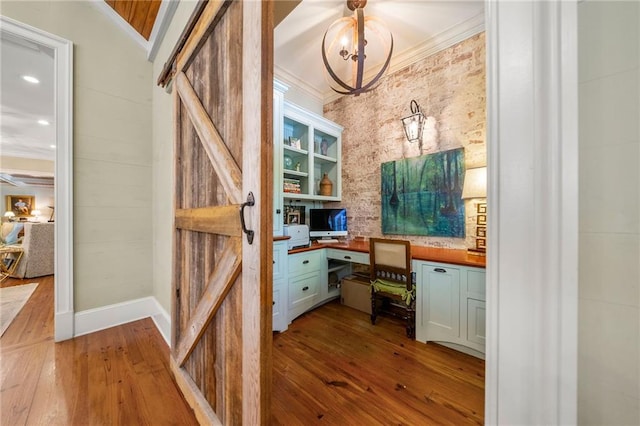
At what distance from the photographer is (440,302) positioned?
201cm

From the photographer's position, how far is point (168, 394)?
143 centimetres

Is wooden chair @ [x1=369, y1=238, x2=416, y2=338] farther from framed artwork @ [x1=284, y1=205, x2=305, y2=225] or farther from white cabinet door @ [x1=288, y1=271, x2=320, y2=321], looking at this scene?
framed artwork @ [x1=284, y1=205, x2=305, y2=225]

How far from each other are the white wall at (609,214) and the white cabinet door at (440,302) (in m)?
1.68

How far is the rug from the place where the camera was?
230 centimetres

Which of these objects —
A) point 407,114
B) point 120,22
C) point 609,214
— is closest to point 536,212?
point 609,214

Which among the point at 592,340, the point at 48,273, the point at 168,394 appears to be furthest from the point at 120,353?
the point at 48,273

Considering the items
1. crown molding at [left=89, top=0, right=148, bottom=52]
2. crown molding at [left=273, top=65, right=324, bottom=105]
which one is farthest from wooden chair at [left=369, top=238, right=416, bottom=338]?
crown molding at [left=89, top=0, right=148, bottom=52]

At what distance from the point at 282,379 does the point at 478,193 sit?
2.20 metres

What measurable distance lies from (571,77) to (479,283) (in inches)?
71.9

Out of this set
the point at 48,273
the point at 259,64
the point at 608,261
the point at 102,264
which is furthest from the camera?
the point at 48,273

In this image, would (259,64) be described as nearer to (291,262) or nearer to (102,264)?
(291,262)

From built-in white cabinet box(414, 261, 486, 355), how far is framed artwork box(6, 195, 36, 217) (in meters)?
14.6

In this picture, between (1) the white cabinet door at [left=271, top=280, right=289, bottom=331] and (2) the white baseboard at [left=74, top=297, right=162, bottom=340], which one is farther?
(1) the white cabinet door at [left=271, top=280, right=289, bottom=331]

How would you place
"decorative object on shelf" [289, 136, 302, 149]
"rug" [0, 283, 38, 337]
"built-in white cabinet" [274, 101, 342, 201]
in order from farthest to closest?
"decorative object on shelf" [289, 136, 302, 149]
"built-in white cabinet" [274, 101, 342, 201]
"rug" [0, 283, 38, 337]
